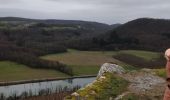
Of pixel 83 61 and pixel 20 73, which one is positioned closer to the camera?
pixel 20 73

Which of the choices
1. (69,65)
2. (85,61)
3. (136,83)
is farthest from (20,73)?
(136,83)

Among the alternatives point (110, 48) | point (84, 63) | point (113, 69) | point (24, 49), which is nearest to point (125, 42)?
point (110, 48)

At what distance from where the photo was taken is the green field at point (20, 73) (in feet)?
383

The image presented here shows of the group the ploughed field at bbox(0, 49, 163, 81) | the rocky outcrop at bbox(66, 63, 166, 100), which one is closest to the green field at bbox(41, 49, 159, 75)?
the ploughed field at bbox(0, 49, 163, 81)

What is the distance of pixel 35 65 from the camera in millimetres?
127562

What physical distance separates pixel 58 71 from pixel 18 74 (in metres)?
13.7

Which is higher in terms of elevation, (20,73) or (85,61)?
(85,61)

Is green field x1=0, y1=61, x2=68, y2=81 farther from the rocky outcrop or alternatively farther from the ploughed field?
the rocky outcrop

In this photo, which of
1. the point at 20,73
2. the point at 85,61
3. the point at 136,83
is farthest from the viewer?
the point at 85,61

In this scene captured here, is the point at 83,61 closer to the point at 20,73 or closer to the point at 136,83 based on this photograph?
the point at 20,73

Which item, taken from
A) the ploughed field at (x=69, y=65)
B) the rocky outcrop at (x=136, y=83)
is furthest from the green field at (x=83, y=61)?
the rocky outcrop at (x=136, y=83)

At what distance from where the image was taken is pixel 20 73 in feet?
389

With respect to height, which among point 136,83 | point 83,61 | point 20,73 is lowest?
point 20,73

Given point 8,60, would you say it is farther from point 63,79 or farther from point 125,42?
point 125,42
